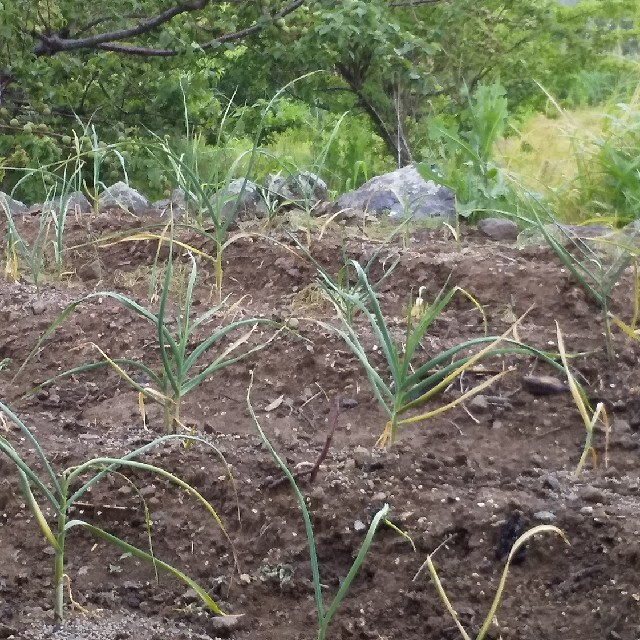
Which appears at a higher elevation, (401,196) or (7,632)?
(7,632)

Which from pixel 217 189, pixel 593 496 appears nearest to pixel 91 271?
pixel 217 189

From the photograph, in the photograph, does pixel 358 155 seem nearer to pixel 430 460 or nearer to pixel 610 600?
pixel 430 460

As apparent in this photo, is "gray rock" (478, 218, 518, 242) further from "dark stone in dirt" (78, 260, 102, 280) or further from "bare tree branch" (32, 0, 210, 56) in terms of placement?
"bare tree branch" (32, 0, 210, 56)

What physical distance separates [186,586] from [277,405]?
0.60 metres

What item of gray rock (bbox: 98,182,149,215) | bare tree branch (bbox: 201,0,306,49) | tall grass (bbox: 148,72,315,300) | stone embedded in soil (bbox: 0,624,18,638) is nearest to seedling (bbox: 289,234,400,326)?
tall grass (bbox: 148,72,315,300)

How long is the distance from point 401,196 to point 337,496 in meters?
2.39

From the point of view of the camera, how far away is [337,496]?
1.29m

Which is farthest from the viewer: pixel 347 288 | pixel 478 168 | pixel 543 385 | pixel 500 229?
pixel 478 168

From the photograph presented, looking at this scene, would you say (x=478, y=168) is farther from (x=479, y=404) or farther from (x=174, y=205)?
(x=479, y=404)

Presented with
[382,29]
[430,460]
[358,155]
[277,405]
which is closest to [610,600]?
[430,460]

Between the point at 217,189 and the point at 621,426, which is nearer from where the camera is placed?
the point at 621,426

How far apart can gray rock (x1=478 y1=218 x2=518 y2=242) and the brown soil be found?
835mm

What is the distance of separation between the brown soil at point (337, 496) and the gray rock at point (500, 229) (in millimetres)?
835

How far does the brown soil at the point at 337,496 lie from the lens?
108 centimetres
